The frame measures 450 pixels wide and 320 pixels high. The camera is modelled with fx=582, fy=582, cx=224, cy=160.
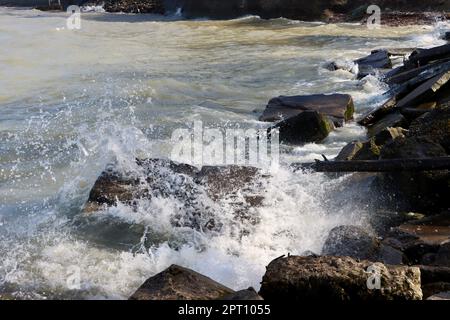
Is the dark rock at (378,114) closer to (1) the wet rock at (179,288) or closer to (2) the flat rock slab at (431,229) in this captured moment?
(2) the flat rock slab at (431,229)

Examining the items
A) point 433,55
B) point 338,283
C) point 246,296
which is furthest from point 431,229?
point 433,55

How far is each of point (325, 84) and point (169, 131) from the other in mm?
4955

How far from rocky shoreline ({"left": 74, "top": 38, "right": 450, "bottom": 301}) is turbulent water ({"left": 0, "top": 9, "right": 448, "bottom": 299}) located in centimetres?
25

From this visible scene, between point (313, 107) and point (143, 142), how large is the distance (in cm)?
332

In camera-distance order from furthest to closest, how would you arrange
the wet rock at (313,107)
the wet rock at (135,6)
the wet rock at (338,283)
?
the wet rock at (135,6) → the wet rock at (313,107) → the wet rock at (338,283)

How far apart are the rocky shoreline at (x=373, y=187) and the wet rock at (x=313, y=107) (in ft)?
0.06

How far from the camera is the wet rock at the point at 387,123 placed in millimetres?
8842

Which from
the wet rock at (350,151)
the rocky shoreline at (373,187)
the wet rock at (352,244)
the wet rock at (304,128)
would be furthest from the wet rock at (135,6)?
the wet rock at (352,244)

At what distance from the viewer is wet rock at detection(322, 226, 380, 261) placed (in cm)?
505

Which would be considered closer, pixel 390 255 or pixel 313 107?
pixel 390 255

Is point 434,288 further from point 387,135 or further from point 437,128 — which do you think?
point 387,135

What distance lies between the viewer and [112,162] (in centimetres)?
736

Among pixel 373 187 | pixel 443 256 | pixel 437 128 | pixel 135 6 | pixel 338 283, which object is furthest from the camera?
pixel 135 6

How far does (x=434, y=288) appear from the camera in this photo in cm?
418
